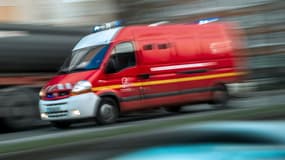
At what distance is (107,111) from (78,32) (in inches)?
169

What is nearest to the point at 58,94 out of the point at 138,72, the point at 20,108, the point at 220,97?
the point at 20,108

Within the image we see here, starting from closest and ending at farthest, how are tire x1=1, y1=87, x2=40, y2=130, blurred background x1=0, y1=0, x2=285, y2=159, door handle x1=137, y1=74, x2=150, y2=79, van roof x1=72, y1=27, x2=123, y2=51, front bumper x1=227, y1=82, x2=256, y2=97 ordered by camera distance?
van roof x1=72, y1=27, x2=123, y2=51
door handle x1=137, y1=74, x2=150, y2=79
tire x1=1, y1=87, x2=40, y2=130
blurred background x1=0, y1=0, x2=285, y2=159
front bumper x1=227, y1=82, x2=256, y2=97

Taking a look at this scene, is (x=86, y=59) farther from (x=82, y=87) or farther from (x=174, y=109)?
(x=174, y=109)

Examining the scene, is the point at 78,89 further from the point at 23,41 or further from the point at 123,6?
the point at 123,6

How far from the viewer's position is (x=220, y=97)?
1772 cm

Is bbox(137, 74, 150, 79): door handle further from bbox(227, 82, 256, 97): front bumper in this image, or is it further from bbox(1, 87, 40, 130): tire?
bbox(1, 87, 40, 130): tire

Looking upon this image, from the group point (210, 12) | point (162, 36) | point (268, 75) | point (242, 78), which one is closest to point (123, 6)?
point (210, 12)

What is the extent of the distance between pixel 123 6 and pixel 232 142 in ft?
90.4

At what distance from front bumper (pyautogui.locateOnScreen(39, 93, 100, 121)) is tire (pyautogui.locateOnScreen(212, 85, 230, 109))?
3.70 metres

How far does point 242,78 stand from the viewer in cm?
1909

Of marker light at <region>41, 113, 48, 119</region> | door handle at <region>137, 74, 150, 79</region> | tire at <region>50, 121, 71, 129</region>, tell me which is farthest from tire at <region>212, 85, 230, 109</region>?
marker light at <region>41, 113, 48, 119</region>

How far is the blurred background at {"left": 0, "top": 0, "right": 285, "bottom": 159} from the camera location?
16812 mm

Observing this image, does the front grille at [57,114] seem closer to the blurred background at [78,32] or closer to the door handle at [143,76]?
the blurred background at [78,32]

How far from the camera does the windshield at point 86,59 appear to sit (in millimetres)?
15492
